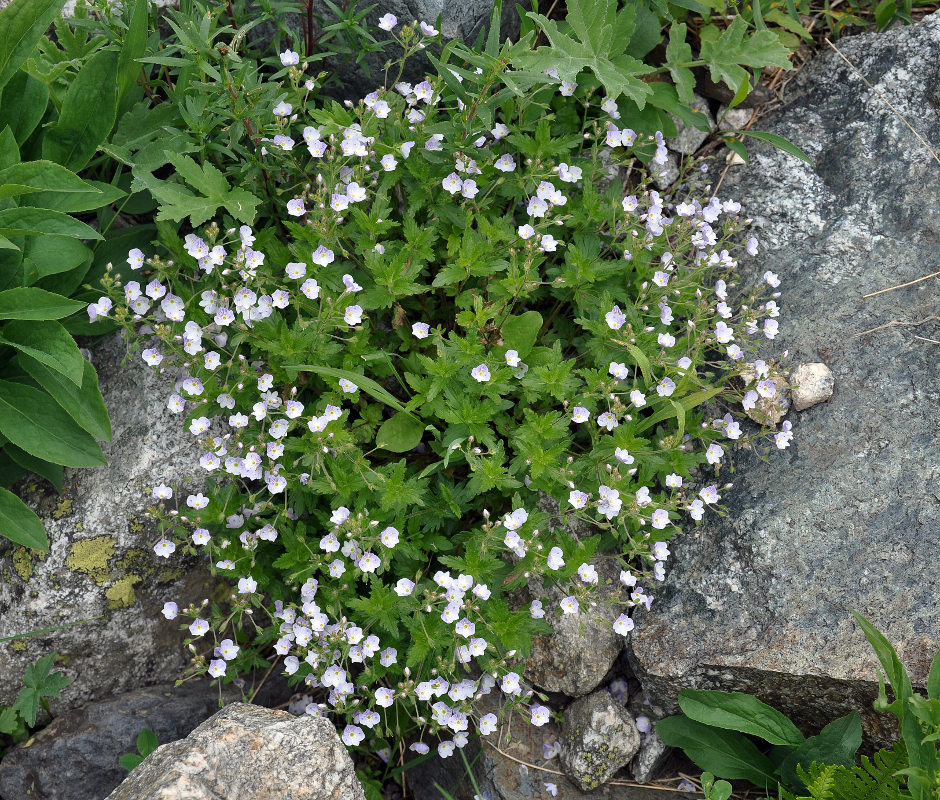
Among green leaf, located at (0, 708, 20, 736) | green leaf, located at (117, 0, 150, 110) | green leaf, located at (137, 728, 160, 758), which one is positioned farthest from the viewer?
green leaf, located at (0, 708, 20, 736)

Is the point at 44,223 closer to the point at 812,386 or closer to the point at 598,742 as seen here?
the point at 598,742

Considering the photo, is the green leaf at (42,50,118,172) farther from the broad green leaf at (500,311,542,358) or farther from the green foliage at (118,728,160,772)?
the green foliage at (118,728,160,772)

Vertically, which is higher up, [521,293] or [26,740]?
[521,293]

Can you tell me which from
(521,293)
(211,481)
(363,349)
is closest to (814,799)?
(521,293)

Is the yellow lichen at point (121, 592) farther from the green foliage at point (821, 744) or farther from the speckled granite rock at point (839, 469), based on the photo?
the green foliage at point (821, 744)

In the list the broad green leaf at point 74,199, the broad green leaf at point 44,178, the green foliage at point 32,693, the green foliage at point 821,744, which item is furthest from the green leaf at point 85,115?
the green foliage at point 821,744

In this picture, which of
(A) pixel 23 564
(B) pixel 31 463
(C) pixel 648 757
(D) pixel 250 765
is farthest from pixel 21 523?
(C) pixel 648 757

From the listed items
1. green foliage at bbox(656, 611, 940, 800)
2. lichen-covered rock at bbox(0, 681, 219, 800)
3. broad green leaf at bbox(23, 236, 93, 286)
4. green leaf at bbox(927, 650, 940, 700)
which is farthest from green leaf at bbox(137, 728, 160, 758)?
green leaf at bbox(927, 650, 940, 700)

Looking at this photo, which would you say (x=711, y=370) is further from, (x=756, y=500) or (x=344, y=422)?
(x=344, y=422)
